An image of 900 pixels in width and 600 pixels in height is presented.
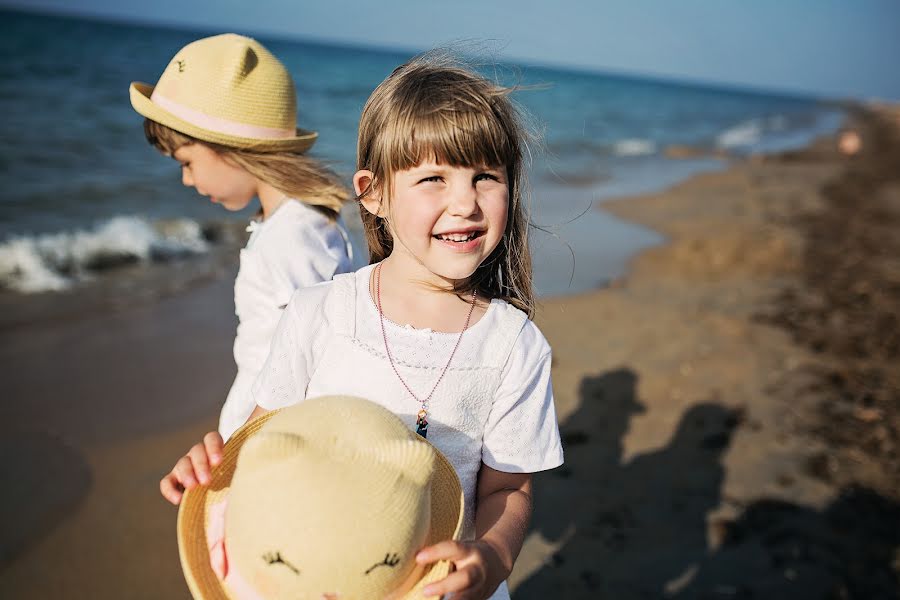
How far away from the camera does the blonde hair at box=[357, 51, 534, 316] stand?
1526 mm

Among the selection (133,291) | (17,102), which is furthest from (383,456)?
(17,102)

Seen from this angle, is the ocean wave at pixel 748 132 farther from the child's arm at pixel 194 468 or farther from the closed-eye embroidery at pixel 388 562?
the closed-eye embroidery at pixel 388 562

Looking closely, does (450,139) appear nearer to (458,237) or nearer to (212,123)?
(458,237)

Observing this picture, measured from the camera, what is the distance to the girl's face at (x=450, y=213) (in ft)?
5.07

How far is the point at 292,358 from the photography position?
165cm

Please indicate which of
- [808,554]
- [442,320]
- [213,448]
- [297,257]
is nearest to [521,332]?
[442,320]

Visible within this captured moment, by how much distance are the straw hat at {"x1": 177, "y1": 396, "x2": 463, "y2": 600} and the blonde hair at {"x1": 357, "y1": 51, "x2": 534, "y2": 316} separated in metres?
0.67

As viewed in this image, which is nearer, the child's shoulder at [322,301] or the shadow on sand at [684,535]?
the child's shoulder at [322,301]

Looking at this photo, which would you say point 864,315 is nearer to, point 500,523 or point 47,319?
point 500,523

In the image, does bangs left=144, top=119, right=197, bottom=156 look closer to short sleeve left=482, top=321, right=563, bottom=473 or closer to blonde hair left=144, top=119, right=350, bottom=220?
blonde hair left=144, top=119, right=350, bottom=220

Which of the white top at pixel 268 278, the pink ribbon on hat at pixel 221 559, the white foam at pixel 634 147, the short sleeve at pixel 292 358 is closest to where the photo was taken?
the pink ribbon on hat at pixel 221 559

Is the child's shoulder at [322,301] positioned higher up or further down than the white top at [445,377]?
higher up

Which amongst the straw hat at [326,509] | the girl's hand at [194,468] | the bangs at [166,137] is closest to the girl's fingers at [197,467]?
the girl's hand at [194,468]

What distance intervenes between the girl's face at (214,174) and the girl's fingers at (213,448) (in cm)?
124
